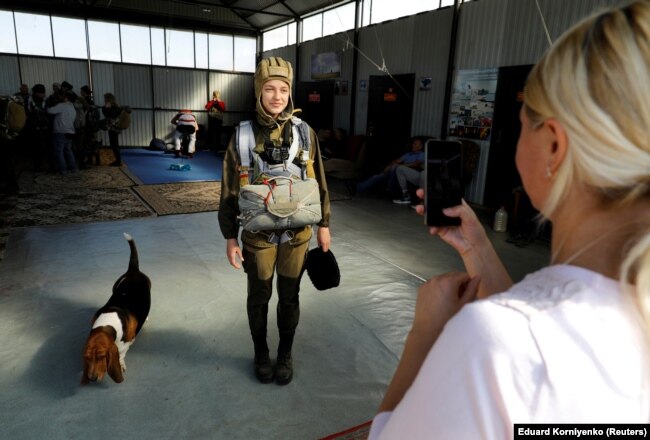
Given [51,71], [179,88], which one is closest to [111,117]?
[51,71]

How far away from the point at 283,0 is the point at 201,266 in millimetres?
10032

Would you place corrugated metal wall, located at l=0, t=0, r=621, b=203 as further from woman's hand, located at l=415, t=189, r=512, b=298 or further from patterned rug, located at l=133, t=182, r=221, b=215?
patterned rug, located at l=133, t=182, r=221, b=215

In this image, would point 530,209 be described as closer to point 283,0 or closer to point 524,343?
point 524,343

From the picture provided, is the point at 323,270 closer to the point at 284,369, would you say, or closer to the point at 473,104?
the point at 284,369

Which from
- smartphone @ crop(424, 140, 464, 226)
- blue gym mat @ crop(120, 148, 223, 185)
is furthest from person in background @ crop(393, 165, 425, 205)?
smartphone @ crop(424, 140, 464, 226)

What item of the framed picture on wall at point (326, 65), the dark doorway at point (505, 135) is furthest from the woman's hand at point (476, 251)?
the framed picture on wall at point (326, 65)

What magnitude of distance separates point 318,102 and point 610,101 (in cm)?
1116

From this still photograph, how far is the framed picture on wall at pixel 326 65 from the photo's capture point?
34.7ft

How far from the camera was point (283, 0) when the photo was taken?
11734 millimetres

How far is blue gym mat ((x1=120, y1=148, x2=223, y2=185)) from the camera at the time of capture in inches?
329

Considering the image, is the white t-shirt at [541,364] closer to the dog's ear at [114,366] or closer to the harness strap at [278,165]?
the harness strap at [278,165]

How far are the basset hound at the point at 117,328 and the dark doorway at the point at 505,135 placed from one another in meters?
4.94

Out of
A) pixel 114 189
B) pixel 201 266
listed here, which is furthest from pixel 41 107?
pixel 201 266

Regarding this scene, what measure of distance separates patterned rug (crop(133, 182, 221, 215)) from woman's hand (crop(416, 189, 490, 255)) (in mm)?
5100
